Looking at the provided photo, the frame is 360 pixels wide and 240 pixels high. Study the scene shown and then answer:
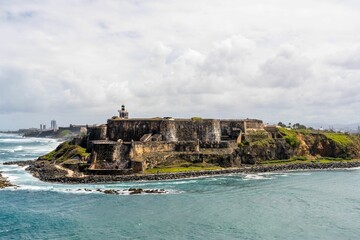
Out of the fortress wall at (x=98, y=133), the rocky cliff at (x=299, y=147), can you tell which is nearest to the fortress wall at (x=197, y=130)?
the rocky cliff at (x=299, y=147)

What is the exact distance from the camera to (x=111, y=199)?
45.1 meters

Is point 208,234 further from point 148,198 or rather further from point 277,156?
point 277,156

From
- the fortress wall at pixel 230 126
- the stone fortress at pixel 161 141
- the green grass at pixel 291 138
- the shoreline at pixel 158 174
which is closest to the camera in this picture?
the shoreline at pixel 158 174

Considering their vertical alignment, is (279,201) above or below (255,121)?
below

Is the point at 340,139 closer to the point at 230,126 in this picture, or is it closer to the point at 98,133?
the point at 230,126

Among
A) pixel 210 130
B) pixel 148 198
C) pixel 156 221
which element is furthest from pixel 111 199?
pixel 210 130

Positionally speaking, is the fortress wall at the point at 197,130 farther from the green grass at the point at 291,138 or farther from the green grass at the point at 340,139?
the green grass at the point at 340,139

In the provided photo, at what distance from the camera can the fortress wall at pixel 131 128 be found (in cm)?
7362

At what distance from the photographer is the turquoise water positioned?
33938mm

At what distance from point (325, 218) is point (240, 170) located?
28.8m

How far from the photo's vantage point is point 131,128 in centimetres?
7456

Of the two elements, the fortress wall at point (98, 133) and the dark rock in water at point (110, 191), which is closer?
the dark rock in water at point (110, 191)

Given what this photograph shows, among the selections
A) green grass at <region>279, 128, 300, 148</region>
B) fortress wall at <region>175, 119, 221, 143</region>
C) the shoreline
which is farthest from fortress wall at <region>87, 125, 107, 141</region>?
green grass at <region>279, 128, 300, 148</region>

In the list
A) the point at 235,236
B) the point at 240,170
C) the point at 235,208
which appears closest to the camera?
the point at 235,236
